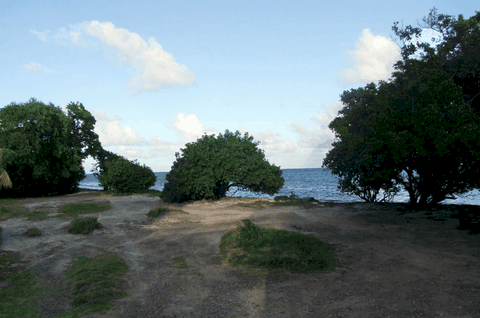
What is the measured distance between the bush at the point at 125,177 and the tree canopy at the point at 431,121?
21907 mm

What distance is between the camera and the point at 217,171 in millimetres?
25469

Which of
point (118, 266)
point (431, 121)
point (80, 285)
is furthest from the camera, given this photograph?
point (431, 121)

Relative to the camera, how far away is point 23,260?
11.0 metres

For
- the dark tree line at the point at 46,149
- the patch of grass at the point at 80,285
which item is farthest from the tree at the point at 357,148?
the dark tree line at the point at 46,149

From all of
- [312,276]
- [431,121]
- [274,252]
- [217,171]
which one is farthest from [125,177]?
[431,121]

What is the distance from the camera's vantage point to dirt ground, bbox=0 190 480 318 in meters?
7.03

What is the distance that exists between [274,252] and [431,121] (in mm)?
9139

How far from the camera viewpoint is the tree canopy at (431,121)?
43.8ft

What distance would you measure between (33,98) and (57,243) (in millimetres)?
30151

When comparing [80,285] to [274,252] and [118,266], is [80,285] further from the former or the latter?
[274,252]

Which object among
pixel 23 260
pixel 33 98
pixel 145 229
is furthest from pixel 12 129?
pixel 23 260

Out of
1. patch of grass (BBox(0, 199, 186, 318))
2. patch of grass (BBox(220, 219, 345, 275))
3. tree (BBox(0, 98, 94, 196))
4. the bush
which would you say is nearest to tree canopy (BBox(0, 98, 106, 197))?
tree (BBox(0, 98, 94, 196))

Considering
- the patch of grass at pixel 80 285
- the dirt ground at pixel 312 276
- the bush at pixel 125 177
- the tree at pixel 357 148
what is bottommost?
the patch of grass at pixel 80 285

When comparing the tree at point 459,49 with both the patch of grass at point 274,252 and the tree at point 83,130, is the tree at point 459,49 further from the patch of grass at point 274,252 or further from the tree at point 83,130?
the tree at point 83,130
